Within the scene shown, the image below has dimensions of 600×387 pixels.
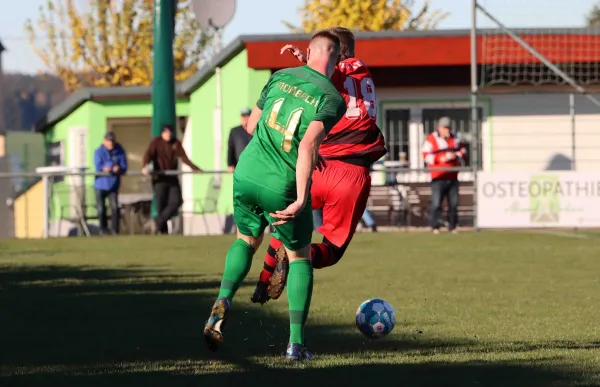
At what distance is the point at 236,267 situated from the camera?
7.83 m

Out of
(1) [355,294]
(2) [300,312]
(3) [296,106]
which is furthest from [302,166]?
(1) [355,294]

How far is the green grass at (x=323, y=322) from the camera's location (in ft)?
22.8

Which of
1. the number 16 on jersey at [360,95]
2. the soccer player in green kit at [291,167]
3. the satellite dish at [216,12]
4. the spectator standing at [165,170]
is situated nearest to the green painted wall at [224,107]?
the satellite dish at [216,12]

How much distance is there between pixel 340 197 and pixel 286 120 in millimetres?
1983

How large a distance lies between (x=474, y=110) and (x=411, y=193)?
1.87 m

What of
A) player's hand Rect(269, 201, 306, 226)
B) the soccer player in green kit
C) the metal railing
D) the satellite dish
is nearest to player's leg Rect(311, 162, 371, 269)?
the soccer player in green kit

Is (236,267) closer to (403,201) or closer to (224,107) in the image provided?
(403,201)

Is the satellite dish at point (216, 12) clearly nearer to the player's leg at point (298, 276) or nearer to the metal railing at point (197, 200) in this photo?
the metal railing at point (197, 200)

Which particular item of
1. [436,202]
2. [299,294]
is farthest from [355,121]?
[436,202]

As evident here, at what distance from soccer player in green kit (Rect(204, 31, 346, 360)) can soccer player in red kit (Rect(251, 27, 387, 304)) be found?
4.73 ft

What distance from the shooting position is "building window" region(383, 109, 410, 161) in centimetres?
2955

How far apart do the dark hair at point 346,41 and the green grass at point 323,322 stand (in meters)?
1.80

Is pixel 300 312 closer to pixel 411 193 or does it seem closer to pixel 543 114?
pixel 411 193

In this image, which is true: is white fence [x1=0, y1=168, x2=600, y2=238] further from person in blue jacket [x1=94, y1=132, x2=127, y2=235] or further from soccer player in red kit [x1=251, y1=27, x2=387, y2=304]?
soccer player in red kit [x1=251, y1=27, x2=387, y2=304]
